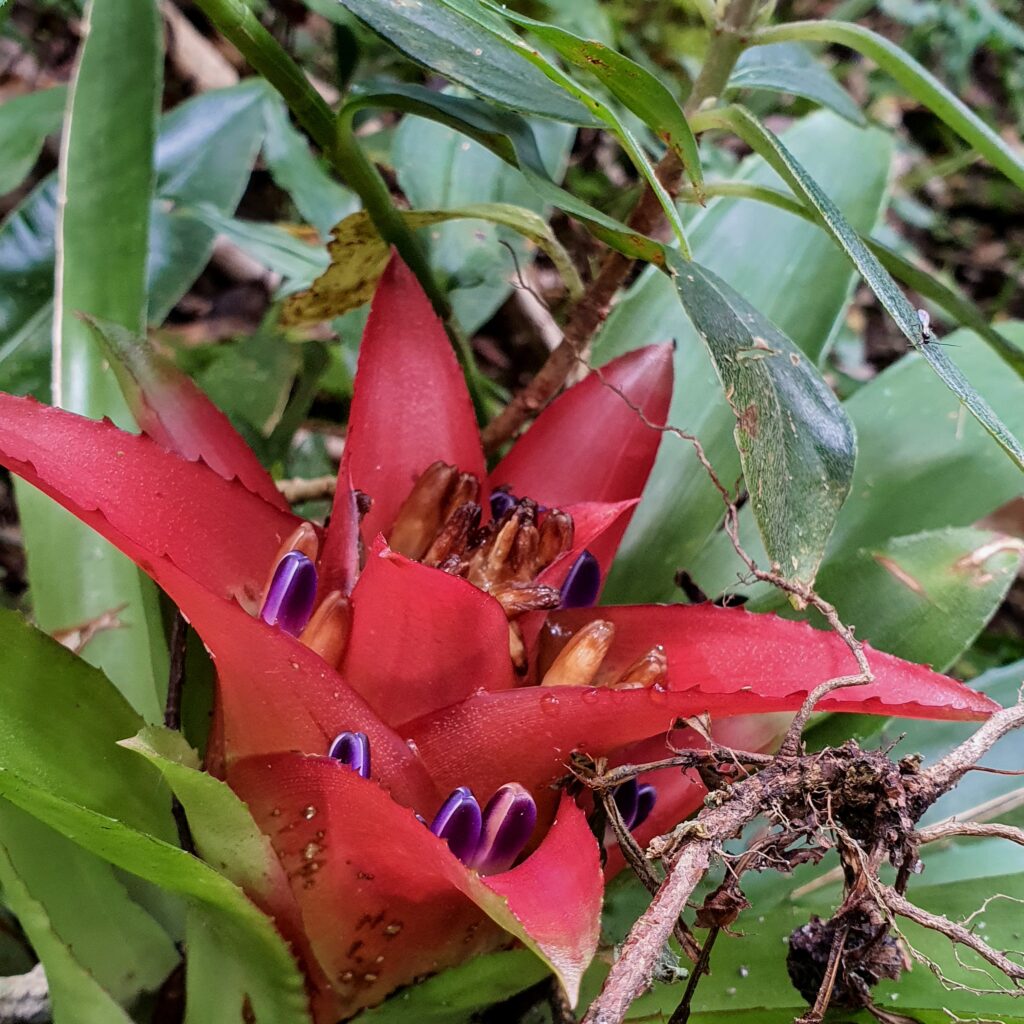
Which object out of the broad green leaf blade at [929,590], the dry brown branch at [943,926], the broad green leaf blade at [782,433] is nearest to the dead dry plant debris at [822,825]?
the dry brown branch at [943,926]

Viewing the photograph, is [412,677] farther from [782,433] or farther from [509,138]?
[509,138]

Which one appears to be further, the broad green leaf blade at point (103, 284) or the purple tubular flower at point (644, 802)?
the broad green leaf blade at point (103, 284)

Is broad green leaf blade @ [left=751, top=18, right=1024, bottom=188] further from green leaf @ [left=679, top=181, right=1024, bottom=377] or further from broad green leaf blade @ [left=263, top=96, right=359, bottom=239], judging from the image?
broad green leaf blade @ [left=263, top=96, right=359, bottom=239]

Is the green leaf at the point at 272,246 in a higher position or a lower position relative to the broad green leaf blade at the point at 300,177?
lower

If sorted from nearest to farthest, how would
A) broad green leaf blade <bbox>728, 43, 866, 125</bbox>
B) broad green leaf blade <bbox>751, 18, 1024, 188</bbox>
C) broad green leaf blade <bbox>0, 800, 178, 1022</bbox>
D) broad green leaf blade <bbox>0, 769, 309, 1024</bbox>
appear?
broad green leaf blade <bbox>0, 769, 309, 1024</bbox> < broad green leaf blade <bbox>0, 800, 178, 1022</bbox> < broad green leaf blade <bbox>751, 18, 1024, 188</bbox> < broad green leaf blade <bbox>728, 43, 866, 125</bbox>

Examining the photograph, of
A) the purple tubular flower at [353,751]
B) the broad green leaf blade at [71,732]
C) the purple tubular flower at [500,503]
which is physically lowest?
the broad green leaf blade at [71,732]

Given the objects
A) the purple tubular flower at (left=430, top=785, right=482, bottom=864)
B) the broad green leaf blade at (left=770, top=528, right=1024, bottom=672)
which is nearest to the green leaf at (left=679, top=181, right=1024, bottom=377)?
the broad green leaf blade at (left=770, top=528, right=1024, bottom=672)

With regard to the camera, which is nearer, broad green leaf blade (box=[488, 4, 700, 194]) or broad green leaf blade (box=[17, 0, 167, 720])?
broad green leaf blade (box=[488, 4, 700, 194])

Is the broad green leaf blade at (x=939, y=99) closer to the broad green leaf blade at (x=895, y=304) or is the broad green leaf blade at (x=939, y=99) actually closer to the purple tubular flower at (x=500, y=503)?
the broad green leaf blade at (x=895, y=304)
